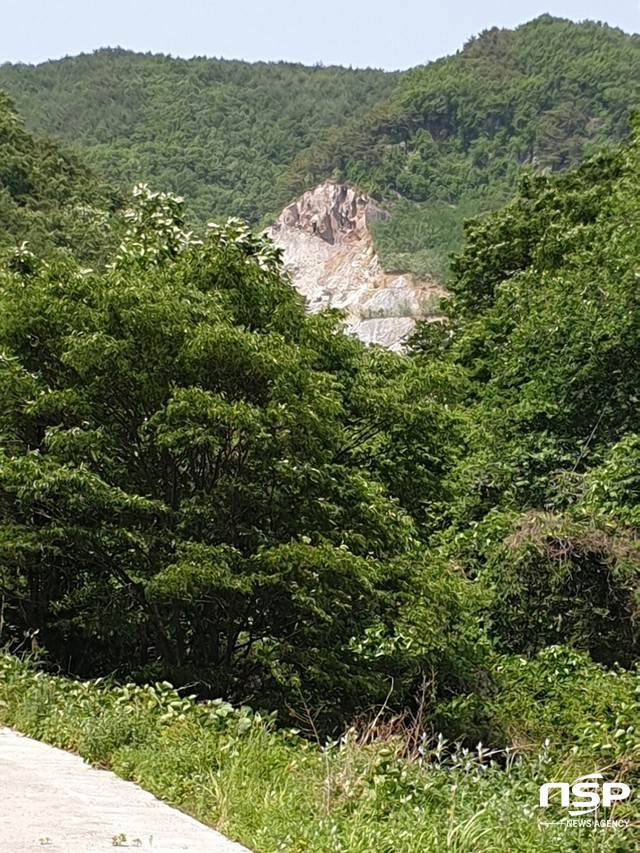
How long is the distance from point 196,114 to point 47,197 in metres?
60.3

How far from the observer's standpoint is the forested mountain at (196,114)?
3558 inches

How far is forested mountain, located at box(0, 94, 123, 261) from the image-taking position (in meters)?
37.4

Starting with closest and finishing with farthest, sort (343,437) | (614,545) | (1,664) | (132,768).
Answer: (132,768) → (1,664) → (343,437) → (614,545)

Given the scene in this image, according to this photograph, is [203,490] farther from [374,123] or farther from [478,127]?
[478,127]

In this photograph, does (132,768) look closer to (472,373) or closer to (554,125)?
(472,373)

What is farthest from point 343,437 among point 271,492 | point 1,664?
point 1,664

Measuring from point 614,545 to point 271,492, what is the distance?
6121mm

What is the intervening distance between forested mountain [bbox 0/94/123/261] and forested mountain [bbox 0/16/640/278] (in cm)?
2564

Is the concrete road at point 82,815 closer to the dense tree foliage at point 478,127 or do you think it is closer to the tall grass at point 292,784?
the tall grass at point 292,784

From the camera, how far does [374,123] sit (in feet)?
330

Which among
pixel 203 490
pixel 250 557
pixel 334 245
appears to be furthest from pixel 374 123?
pixel 250 557

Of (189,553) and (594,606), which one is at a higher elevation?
(189,553)

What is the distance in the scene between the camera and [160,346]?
379 inches

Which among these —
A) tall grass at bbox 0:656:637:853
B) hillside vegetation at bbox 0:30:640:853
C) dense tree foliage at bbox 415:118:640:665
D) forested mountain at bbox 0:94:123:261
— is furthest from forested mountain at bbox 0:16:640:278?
tall grass at bbox 0:656:637:853
